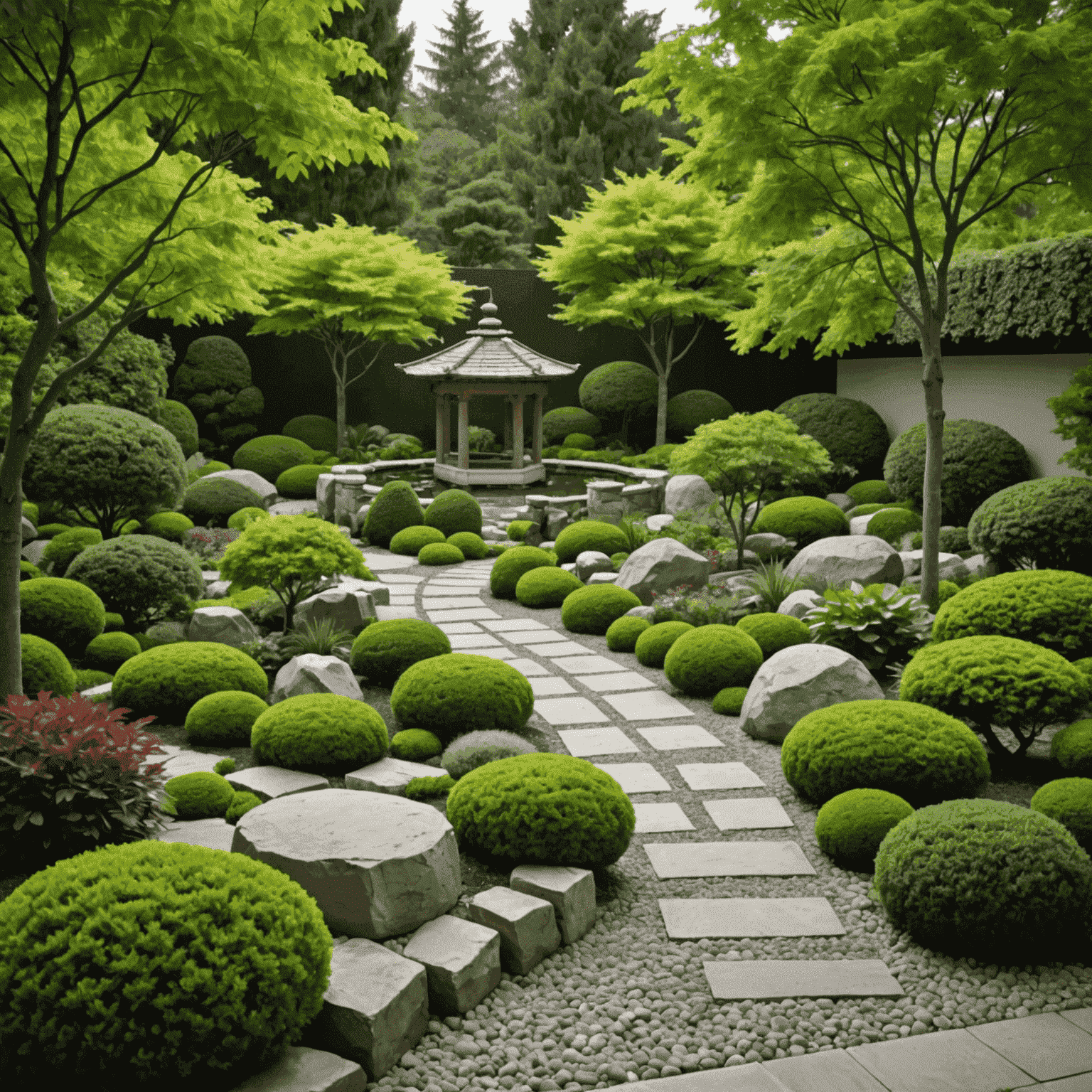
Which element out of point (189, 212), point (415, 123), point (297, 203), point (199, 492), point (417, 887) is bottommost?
point (417, 887)

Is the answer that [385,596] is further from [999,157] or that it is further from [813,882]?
[999,157]

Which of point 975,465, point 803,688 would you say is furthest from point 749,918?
point 975,465

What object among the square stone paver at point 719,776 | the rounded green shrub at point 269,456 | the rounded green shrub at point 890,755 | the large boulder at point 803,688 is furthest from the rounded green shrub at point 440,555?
the rounded green shrub at point 890,755

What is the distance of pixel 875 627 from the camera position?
308 inches

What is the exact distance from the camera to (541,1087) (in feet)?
10.9

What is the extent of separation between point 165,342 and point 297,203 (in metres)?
7.72

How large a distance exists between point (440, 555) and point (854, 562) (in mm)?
5836

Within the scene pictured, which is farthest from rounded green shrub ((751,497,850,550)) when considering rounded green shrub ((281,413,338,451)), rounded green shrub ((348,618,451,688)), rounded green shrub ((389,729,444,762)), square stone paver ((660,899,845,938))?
rounded green shrub ((281,413,338,451))

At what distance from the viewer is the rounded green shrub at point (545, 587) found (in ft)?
35.8

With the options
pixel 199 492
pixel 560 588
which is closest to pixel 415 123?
pixel 199 492

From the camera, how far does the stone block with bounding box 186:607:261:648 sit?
328 inches

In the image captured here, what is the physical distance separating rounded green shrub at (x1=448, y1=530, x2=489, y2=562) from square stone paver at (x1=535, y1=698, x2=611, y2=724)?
21.6ft

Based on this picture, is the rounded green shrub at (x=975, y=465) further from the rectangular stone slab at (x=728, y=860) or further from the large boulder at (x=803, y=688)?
the rectangular stone slab at (x=728, y=860)

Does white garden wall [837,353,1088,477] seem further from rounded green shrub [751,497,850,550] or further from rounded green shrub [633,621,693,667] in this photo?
rounded green shrub [633,621,693,667]
